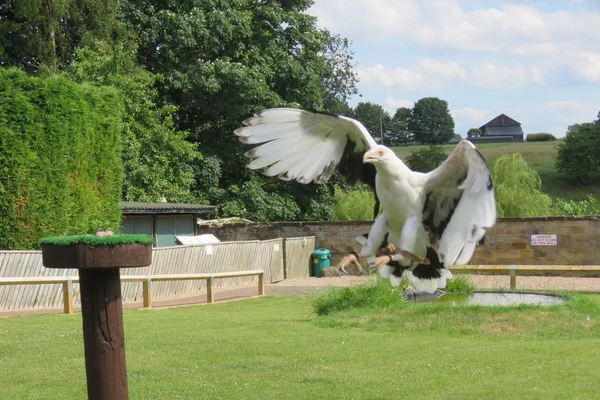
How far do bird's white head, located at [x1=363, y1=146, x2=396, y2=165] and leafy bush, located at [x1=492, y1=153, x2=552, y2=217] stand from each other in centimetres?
3304

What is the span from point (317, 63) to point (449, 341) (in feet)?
79.2

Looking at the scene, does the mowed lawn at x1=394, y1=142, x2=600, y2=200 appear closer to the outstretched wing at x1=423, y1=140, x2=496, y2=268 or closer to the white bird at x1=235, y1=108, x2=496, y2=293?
the white bird at x1=235, y1=108, x2=496, y2=293

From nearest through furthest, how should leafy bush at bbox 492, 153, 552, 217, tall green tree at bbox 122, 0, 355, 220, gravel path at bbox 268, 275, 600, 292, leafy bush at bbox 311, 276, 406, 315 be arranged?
leafy bush at bbox 311, 276, 406, 315
gravel path at bbox 268, 275, 600, 292
tall green tree at bbox 122, 0, 355, 220
leafy bush at bbox 492, 153, 552, 217

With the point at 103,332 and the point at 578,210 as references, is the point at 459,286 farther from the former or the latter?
the point at 578,210

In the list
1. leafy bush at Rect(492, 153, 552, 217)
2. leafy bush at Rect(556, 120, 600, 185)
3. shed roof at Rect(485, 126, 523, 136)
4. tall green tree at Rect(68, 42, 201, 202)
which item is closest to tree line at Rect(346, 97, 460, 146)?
tall green tree at Rect(68, 42, 201, 202)

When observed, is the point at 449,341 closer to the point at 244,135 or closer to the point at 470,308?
the point at 470,308

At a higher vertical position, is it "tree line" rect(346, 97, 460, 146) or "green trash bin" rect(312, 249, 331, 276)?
"tree line" rect(346, 97, 460, 146)

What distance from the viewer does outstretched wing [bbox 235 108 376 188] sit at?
198 inches

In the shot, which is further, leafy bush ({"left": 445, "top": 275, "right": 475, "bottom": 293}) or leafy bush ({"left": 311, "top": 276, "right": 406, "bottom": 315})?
leafy bush ({"left": 445, "top": 275, "right": 475, "bottom": 293})

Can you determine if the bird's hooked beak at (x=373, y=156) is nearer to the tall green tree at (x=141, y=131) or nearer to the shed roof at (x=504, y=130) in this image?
the tall green tree at (x=141, y=131)

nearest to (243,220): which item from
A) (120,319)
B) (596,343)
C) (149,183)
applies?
(149,183)

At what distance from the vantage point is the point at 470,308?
14.3 metres

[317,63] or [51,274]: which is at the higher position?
[317,63]

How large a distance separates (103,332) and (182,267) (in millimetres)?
16293
